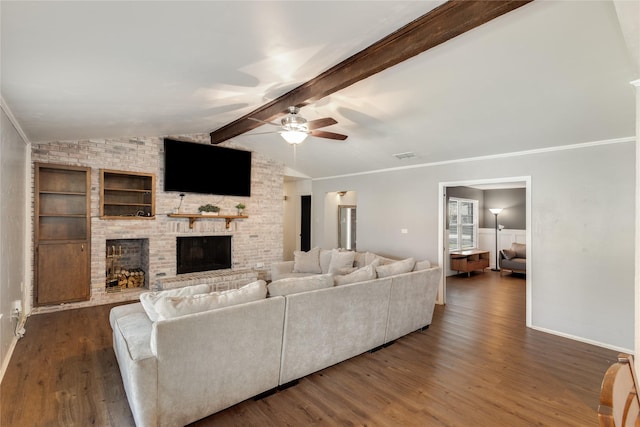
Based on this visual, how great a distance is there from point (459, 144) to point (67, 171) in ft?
20.9

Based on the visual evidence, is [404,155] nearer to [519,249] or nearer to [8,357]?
[519,249]

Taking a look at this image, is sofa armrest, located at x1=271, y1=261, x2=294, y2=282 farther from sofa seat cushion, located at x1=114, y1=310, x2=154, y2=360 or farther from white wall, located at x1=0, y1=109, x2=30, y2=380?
white wall, located at x1=0, y1=109, x2=30, y2=380

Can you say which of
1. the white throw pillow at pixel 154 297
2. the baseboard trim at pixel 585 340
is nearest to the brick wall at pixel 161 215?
the white throw pillow at pixel 154 297

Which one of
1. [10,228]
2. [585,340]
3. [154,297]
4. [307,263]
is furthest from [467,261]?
[10,228]

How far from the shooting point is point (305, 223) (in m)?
9.23

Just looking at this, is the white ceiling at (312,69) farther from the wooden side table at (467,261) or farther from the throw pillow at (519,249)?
the throw pillow at (519,249)

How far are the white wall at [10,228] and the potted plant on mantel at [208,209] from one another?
2.64 meters

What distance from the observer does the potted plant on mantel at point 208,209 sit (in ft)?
20.8

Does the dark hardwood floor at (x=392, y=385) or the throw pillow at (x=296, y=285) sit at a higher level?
the throw pillow at (x=296, y=285)

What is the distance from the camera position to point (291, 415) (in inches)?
94.0

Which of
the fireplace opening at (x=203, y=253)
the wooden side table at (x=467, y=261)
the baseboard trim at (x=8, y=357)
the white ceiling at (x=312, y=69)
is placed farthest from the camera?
the wooden side table at (x=467, y=261)

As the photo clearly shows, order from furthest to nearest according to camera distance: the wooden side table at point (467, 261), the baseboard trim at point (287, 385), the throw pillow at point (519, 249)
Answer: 1. the throw pillow at point (519, 249)
2. the wooden side table at point (467, 261)
3. the baseboard trim at point (287, 385)

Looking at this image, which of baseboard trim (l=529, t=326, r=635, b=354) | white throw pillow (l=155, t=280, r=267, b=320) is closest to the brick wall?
white throw pillow (l=155, t=280, r=267, b=320)

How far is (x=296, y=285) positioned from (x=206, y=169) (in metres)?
4.41
